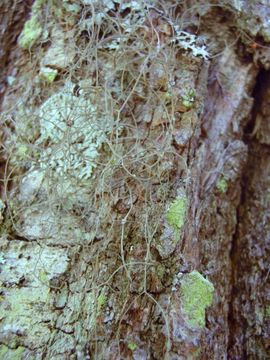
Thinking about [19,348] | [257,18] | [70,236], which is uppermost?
[257,18]

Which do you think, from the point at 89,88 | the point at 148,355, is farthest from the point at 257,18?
the point at 148,355

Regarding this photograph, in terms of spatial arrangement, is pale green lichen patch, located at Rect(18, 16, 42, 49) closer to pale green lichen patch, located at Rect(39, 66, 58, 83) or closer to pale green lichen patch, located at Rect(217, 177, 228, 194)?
pale green lichen patch, located at Rect(39, 66, 58, 83)

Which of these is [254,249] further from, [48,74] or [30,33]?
[30,33]

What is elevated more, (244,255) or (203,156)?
(203,156)

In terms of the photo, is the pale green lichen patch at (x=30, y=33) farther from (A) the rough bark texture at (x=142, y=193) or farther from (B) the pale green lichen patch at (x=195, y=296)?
(B) the pale green lichen patch at (x=195, y=296)

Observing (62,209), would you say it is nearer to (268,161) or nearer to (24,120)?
(24,120)

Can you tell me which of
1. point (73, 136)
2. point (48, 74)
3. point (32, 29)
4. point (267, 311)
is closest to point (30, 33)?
point (32, 29)

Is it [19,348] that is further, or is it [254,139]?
[254,139]
